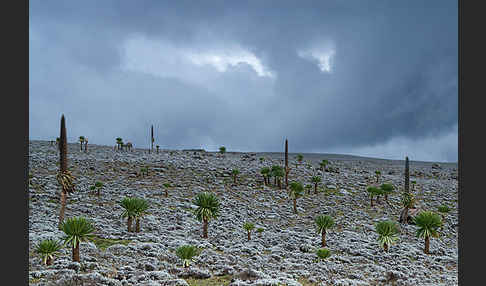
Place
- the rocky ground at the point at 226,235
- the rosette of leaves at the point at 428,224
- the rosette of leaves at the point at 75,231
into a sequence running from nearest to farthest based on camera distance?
the rocky ground at the point at 226,235 → the rosette of leaves at the point at 75,231 → the rosette of leaves at the point at 428,224

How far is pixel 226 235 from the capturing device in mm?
31672

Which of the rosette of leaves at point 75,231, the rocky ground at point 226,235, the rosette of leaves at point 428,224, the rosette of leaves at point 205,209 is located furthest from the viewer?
the rosette of leaves at point 205,209

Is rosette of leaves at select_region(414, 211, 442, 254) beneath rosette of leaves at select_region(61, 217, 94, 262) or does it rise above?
beneath

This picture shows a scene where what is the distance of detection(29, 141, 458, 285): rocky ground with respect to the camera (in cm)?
1920

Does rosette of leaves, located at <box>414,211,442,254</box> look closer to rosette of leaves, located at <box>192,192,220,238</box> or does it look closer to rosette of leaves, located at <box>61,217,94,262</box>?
rosette of leaves, located at <box>192,192,220,238</box>

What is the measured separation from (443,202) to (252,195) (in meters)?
36.7

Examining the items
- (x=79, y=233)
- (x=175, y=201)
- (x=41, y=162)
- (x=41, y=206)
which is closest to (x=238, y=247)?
(x=79, y=233)

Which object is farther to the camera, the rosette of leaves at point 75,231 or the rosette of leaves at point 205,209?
the rosette of leaves at point 205,209

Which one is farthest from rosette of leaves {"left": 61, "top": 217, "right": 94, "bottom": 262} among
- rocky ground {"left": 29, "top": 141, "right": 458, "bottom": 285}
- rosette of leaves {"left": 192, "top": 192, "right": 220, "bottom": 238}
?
rosette of leaves {"left": 192, "top": 192, "right": 220, "bottom": 238}

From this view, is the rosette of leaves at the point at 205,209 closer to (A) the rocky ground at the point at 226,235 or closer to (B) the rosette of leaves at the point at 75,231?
(A) the rocky ground at the point at 226,235

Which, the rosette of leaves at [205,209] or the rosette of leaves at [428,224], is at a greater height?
the rosette of leaves at [205,209]

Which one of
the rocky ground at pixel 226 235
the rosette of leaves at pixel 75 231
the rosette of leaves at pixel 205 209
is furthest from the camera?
the rosette of leaves at pixel 205 209

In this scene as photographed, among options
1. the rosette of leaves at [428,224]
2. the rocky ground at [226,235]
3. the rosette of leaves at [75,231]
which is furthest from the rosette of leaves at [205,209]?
the rosette of leaves at [428,224]

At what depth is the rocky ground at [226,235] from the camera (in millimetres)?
19203
